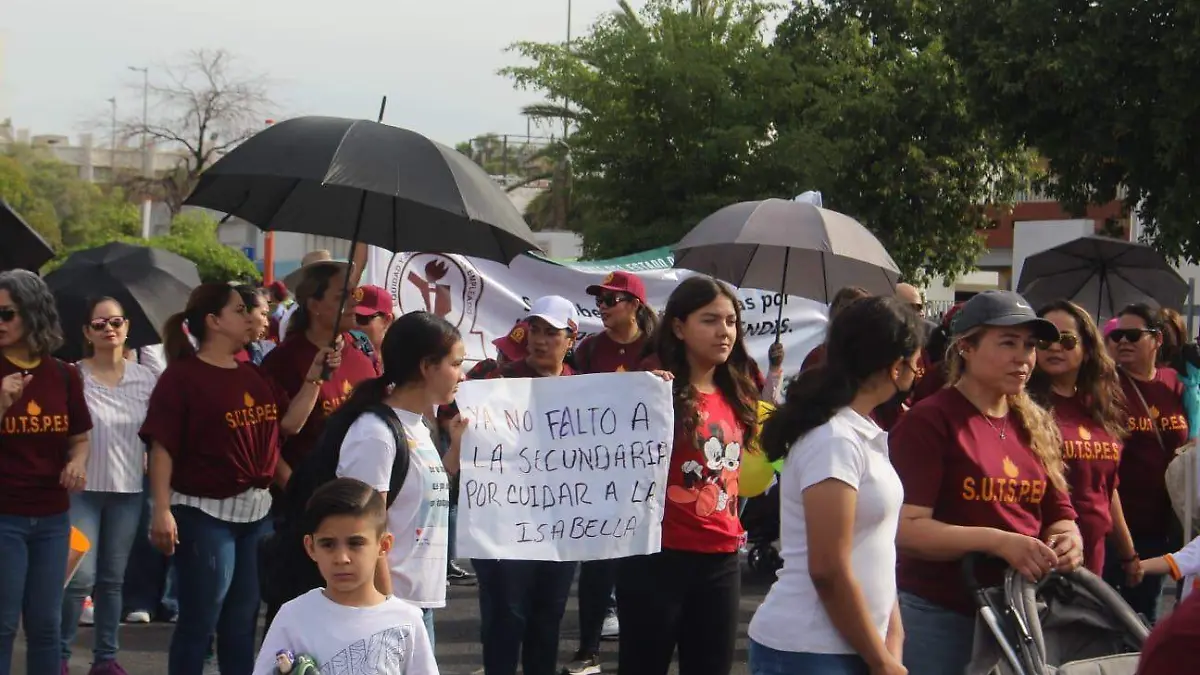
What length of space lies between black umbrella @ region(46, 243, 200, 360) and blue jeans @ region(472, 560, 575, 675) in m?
2.67

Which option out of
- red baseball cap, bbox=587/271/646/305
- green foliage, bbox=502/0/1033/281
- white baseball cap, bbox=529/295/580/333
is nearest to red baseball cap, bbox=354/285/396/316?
white baseball cap, bbox=529/295/580/333

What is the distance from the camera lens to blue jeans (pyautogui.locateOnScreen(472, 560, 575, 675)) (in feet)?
20.1

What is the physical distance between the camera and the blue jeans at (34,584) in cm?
577

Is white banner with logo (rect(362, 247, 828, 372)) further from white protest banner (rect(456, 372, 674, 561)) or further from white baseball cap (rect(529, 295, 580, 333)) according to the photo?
white protest banner (rect(456, 372, 674, 561))

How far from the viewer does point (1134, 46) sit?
17.2m

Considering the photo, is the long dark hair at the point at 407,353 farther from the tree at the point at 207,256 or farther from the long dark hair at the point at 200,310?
the tree at the point at 207,256

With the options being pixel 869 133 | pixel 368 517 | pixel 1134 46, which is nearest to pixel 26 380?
pixel 368 517

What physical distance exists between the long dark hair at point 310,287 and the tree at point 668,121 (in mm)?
21303

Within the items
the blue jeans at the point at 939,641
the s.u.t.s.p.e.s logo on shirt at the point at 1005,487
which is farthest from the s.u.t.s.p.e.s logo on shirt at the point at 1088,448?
the blue jeans at the point at 939,641

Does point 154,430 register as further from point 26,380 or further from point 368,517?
point 368,517

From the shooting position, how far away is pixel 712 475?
5.30 m

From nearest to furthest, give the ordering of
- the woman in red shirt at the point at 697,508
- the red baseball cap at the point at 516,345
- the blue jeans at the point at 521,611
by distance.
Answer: the woman in red shirt at the point at 697,508 < the blue jeans at the point at 521,611 < the red baseball cap at the point at 516,345

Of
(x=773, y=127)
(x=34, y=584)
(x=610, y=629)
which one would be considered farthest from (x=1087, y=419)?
(x=773, y=127)

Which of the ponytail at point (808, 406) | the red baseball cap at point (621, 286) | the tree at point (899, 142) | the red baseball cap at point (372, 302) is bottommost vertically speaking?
the ponytail at point (808, 406)
